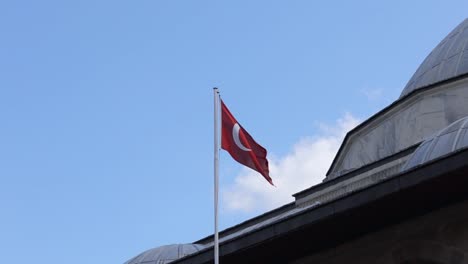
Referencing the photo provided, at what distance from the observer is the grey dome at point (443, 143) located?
15.1m

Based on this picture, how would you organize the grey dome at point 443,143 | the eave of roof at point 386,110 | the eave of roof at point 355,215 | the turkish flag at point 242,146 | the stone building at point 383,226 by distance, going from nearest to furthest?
the eave of roof at point 355,215 < the stone building at point 383,226 < the turkish flag at point 242,146 < the grey dome at point 443,143 < the eave of roof at point 386,110

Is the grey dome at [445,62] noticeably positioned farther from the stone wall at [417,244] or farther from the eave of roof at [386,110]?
the stone wall at [417,244]

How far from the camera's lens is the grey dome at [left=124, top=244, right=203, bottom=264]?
19109 mm

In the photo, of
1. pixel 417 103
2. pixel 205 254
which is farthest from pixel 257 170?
pixel 417 103

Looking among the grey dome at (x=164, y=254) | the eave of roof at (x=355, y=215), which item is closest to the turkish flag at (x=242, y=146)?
the eave of roof at (x=355, y=215)

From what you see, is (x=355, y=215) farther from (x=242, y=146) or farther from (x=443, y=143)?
(x=443, y=143)

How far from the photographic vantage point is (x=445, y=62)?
25.6m

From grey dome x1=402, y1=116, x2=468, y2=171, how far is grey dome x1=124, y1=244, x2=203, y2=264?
5.05m

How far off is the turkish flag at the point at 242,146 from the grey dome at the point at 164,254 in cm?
498

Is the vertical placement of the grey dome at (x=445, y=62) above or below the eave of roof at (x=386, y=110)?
above

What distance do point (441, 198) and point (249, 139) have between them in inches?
143

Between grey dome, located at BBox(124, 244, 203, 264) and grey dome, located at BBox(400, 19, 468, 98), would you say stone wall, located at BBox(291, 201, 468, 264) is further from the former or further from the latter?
grey dome, located at BBox(400, 19, 468, 98)

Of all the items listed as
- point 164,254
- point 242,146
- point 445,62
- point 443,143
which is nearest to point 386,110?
point 445,62

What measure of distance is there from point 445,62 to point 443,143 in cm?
1050
